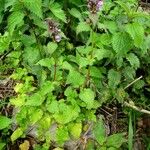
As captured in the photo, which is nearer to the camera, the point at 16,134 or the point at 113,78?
the point at 16,134

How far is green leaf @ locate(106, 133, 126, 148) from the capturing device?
276cm

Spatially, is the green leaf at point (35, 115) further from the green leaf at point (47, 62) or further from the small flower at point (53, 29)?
the small flower at point (53, 29)

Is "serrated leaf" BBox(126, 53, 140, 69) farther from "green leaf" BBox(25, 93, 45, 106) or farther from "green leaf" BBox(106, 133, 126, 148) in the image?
"green leaf" BBox(25, 93, 45, 106)

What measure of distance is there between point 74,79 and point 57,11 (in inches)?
23.2

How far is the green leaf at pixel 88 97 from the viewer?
2797mm

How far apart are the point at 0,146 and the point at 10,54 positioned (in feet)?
2.74

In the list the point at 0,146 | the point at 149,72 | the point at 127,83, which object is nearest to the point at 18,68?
the point at 0,146

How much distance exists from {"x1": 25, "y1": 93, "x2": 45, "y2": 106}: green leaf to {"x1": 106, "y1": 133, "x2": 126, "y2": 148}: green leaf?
0.58 m

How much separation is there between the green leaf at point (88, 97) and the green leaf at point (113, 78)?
0.74 feet

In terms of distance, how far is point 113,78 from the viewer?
3.01 m

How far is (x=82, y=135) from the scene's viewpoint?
9.48 feet

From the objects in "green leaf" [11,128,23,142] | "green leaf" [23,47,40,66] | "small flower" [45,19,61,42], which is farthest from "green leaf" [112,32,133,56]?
"green leaf" [11,128,23,142]

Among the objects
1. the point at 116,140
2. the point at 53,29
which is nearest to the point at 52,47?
the point at 53,29

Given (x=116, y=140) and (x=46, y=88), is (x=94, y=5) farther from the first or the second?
(x=116, y=140)
